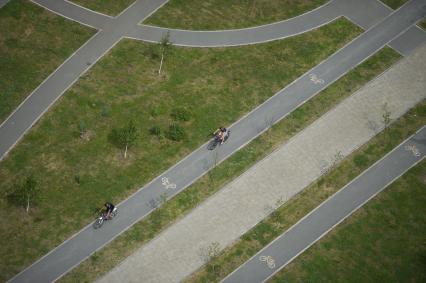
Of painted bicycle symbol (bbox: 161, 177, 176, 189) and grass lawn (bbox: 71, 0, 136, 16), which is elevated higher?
grass lawn (bbox: 71, 0, 136, 16)

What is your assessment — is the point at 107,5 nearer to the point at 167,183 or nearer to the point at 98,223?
the point at 167,183

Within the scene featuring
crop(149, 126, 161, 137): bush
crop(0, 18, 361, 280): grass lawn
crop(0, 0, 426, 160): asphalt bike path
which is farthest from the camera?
crop(0, 0, 426, 160): asphalt bike path

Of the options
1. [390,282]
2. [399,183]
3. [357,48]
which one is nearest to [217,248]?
[390,282]

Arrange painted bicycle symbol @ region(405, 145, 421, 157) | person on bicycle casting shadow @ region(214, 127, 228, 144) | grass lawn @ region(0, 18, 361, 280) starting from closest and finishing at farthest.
A: grass lawn @ region(0, 18, 361, 280) → person on bicycle casting shadow @ region(214, 127, 228, 144) → painted bicycle symbol @ region(405, 145, 421, 157)

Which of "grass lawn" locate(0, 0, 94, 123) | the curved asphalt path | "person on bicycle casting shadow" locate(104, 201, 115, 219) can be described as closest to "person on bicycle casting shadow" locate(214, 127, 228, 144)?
the curved asphalt path

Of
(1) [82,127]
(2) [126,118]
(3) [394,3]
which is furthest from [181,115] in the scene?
(3) [394,3]

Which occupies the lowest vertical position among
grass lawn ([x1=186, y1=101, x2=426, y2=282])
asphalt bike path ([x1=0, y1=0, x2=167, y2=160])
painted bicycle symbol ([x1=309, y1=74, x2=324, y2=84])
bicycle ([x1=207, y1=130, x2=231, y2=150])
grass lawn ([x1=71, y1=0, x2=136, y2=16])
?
grass lawn ([x1=186, y1=101, x2=426, y2=282])

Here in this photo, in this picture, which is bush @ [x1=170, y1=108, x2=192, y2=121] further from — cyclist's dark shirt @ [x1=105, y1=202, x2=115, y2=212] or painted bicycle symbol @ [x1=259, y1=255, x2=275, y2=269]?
painted bicycle symbol @ [x1=259, y1=255, x2=275, y2=269]

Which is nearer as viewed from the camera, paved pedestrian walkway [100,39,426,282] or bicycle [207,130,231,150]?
paved pedestrian walkway [100,39,426,282]
